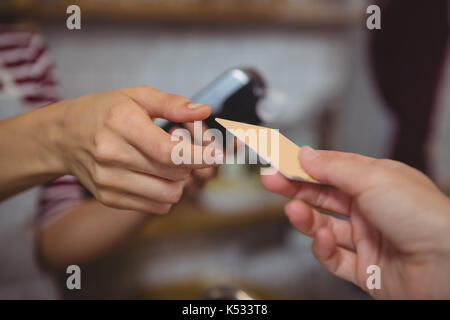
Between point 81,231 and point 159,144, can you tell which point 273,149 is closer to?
point 159,144

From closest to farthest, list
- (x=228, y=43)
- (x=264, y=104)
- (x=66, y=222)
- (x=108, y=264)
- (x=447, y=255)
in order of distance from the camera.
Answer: (x=447, y=255), (x=264, y=104), (x=66, y=222), (x=108, y=264), (x=228, y=43)

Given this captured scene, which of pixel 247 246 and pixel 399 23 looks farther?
pixel 247 246

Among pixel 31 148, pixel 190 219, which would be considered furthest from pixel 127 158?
pixel 190 219

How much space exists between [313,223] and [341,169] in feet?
0.34

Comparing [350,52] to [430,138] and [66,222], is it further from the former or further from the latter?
[66,222]

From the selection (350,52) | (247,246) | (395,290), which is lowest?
(247,246)

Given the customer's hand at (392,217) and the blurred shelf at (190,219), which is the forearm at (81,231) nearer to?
the blurred shelf at (190,219)

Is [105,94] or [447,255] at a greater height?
[105,94]

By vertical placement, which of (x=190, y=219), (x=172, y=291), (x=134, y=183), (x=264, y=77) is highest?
(x=264, y=77)

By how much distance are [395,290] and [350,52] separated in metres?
0.78

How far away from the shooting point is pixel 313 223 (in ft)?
1.35

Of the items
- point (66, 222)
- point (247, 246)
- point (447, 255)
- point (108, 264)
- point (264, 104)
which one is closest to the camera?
point (447, 255)

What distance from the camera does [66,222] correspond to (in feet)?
2.00

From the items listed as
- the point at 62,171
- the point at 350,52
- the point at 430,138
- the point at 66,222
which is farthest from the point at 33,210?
the point at 430,138
